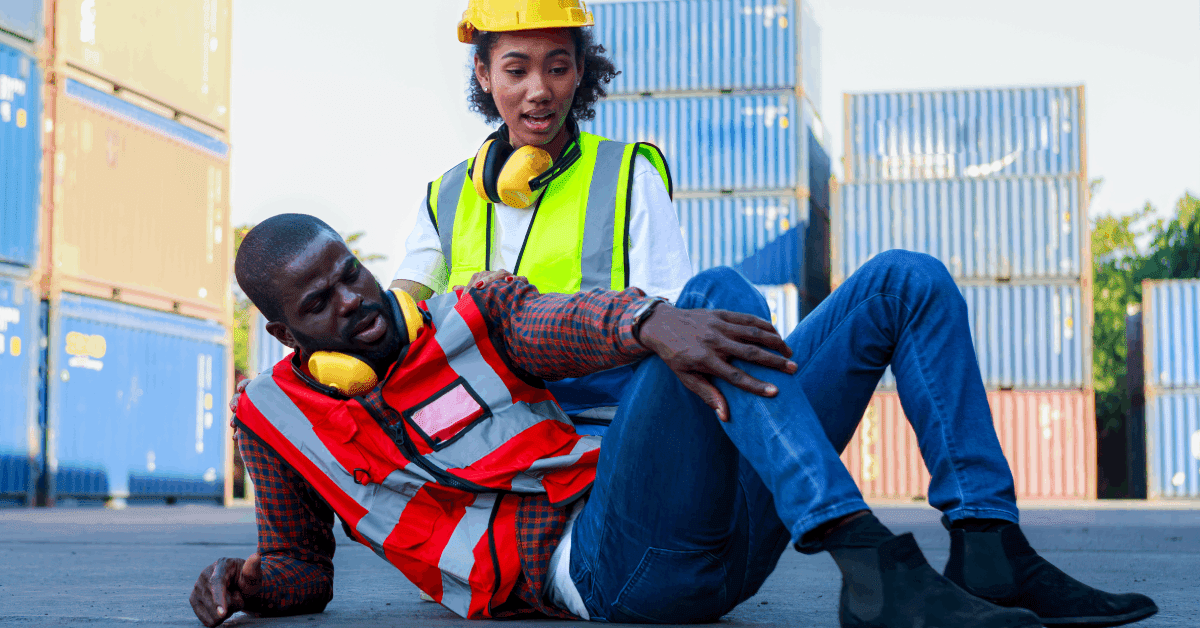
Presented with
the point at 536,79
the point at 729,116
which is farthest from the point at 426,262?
the point at 729,116

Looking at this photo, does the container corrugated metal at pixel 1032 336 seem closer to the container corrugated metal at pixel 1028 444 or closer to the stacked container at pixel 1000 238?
the stacked container at pixel 1000 238

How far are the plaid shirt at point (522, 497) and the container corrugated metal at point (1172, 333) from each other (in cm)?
2339

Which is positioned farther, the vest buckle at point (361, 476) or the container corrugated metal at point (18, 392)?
the container corrugated metal at point (18, 392)

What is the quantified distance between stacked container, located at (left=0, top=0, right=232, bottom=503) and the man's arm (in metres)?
14.3

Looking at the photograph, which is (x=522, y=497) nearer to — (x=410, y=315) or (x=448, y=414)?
(x=448, y=414)

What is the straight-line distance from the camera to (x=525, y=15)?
3123 mm

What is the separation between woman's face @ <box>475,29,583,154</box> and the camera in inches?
124

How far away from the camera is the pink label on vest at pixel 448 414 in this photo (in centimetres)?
252

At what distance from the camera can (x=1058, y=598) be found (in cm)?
221

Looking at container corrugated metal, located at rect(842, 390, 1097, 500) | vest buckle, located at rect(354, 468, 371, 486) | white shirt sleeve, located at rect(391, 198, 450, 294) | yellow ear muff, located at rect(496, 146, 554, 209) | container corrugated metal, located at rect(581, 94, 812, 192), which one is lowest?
container corrugated metal, located at rect(842, 390, 1097, 500)

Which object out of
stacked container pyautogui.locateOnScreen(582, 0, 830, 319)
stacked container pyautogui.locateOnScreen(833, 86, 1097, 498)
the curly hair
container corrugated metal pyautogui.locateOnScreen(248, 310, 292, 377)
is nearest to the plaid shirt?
the curly hair

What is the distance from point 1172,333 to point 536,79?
23369mm

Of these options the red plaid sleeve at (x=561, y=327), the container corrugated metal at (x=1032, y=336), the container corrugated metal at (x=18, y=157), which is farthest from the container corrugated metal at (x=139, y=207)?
the red plaid sleeve at (x=561, y=327)

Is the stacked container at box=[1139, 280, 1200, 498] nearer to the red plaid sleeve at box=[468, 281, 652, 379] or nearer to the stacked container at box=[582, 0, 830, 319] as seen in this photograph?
the stacked container at box=[582, 0, 830, 319]
